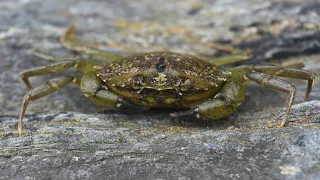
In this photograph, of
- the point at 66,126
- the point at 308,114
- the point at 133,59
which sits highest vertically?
the point at 133,59

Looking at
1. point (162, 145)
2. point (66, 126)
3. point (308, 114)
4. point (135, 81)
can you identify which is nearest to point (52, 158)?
point (66, 126)

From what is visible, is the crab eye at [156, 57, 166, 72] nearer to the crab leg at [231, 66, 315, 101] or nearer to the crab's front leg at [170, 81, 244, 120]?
the crab's front leg at [170, 81, 244, 120]

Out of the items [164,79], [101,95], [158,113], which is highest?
[164,79]

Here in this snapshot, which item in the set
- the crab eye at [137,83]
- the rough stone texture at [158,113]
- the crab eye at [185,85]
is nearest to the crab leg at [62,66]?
the rough stone texture at [158,113]

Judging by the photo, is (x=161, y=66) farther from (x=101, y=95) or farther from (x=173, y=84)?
(x=101, y=95)

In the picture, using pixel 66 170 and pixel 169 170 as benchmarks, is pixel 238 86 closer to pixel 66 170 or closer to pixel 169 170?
pixel 169 170

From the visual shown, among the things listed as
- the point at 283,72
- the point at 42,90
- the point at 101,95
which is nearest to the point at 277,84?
the point at 283,72
